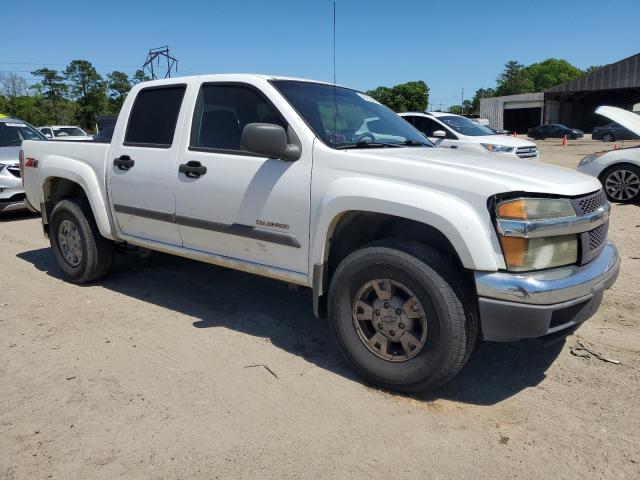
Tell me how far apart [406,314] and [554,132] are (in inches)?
1798

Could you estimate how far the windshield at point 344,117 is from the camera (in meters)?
3.54

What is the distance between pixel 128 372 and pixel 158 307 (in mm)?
1221

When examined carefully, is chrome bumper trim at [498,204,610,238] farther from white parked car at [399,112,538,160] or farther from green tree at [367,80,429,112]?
green tree at [367,80,429,112]

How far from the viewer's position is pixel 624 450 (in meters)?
2.57

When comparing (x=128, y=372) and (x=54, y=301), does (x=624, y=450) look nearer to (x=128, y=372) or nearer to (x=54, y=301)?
(x=128, y=372)

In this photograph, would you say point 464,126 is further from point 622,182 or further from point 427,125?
point 622,182

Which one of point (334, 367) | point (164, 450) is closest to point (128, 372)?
point (164, 450)

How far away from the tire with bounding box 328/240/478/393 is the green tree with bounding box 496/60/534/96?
112 m

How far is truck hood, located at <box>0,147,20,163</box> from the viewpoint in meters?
8.70

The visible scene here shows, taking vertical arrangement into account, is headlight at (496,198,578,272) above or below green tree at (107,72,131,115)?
below

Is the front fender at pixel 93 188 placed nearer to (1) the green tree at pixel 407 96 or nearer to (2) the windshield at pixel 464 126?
(2) the windshield at pixel 464 126

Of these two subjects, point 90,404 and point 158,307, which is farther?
point 158,307

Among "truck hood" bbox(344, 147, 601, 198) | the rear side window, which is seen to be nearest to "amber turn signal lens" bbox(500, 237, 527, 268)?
"truck hood" bbox(344, 147, 601, 198)

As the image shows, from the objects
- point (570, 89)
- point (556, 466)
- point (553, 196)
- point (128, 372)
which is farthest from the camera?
point (570, 89)
